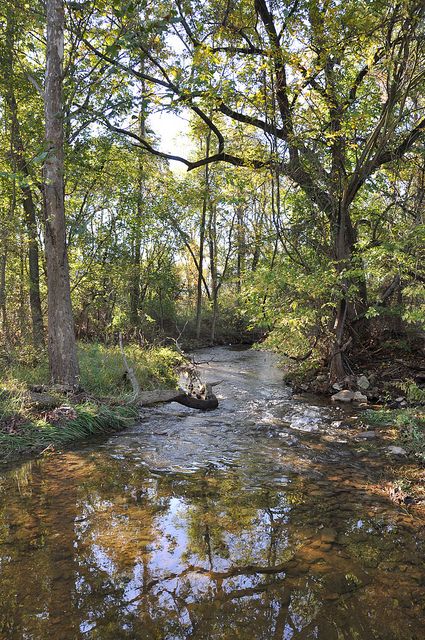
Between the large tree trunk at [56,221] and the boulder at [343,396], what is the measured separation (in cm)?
592

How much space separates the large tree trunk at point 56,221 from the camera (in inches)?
302

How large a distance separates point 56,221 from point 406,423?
7.22 m

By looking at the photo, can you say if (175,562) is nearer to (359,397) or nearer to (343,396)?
(343,396)

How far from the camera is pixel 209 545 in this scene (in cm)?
394

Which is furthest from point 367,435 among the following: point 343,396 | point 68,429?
point 68,429

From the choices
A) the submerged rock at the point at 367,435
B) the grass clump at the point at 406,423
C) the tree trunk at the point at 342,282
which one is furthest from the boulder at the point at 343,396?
the submerged rock at the point at 367,435

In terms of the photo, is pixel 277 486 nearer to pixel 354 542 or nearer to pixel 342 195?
pixel 354 542

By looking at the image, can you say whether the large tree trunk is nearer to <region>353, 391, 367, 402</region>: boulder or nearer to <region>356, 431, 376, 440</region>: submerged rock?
<region>356, 431, 376, 440</region>: submerged rock

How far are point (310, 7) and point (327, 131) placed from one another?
94.2 inches

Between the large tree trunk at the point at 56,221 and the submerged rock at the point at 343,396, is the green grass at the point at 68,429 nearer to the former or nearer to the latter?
the large tree trunk at the point at 56,221

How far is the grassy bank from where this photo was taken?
6.67m

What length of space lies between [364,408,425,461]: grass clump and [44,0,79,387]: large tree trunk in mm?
5813

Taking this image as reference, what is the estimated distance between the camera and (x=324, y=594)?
3229 mm

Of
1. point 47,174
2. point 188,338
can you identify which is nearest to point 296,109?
point 47,174
